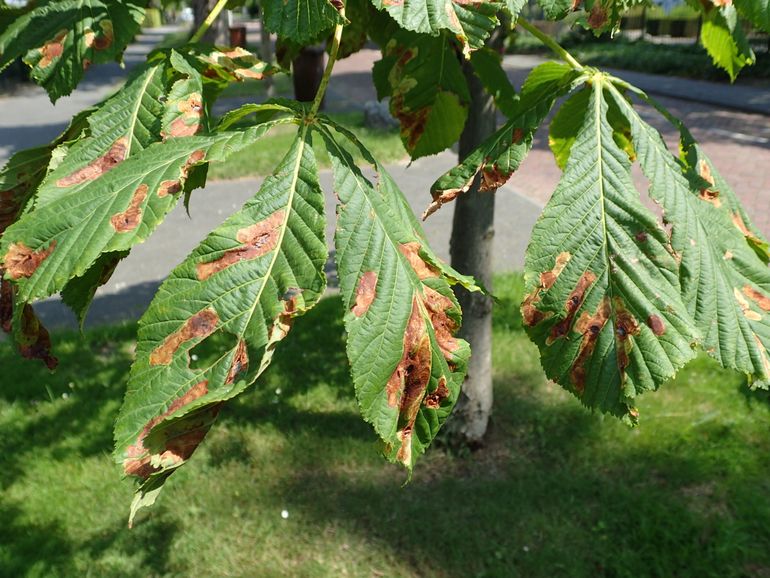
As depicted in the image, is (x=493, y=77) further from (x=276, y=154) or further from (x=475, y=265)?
(x=276, y=154)

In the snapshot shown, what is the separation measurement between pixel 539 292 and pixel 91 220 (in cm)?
61

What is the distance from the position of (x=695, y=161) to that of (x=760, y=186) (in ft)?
23.0

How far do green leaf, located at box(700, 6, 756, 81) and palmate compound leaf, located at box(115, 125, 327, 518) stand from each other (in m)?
0.89

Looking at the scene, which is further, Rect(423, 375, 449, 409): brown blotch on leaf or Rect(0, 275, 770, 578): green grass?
Rect(0, 275, 770, 578): green grass

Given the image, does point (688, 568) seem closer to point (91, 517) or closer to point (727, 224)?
point (727, 224)

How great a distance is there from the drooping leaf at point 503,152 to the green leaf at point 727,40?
35cm

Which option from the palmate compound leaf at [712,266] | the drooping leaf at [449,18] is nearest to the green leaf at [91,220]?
the drooping leaf at [449,18]

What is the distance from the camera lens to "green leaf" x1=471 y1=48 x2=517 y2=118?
153 centimetres

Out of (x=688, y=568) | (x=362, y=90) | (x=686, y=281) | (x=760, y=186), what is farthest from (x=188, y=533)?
(x=362, y=90)

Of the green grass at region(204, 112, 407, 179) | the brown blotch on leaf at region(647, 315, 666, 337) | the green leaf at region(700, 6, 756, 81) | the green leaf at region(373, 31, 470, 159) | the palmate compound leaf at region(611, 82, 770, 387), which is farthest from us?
the green grass at region(204, 112, 407, 179)

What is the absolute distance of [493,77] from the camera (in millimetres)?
1531

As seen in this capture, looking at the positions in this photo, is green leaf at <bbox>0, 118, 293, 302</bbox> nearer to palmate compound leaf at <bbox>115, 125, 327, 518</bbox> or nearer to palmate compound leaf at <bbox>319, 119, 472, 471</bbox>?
palmate compound leaf at <bbox>115, 125, 327, 518</bbox>

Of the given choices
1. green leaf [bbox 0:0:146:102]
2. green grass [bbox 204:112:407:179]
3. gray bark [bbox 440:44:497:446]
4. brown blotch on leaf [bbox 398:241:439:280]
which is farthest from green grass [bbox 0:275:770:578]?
green grass [bbox 204:112:407:179]

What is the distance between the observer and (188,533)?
2861 millimetres
